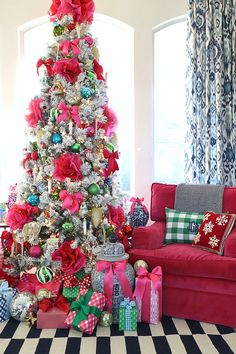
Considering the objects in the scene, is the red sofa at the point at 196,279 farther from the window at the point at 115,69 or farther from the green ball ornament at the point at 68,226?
the window at the point at 115,69

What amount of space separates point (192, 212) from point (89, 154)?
41.3 inches

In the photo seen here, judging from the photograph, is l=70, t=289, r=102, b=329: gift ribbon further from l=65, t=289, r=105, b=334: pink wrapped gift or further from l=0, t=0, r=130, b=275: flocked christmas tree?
l=0, t=0, r=130, b=275: flocked christmas tree

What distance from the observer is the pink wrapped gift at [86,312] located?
8.95 ft

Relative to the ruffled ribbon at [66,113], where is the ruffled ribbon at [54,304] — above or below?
below

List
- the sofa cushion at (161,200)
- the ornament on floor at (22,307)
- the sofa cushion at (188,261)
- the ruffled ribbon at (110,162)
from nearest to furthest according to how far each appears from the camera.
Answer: the sofa cushion at (188,261), the ornament on floor at (22,307), the ruffled ribbon at (110,162), the sofa cushion at (161,200)

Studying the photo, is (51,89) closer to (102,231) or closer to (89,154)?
(89,154)

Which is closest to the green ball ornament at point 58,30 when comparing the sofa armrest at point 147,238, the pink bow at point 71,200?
the pink bow at point 71,200

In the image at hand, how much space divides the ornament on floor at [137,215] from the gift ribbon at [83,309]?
1.19m

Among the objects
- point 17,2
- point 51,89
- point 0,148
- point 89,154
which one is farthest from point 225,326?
point 17,2

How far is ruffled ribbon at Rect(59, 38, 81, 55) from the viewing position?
325cm

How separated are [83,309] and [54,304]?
0.31 m

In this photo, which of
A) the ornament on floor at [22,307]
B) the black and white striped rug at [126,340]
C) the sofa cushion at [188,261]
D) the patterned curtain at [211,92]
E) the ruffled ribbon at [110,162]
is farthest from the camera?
the patterned curtain at [211,92]

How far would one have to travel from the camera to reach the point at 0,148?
14.7 feet

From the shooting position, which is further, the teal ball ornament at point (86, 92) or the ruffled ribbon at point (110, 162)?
the ruffled ribbon at point (110, 162)
